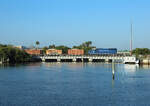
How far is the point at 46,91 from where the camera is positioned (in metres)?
43.8

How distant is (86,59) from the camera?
632 ft

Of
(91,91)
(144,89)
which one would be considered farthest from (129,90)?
(91,91)

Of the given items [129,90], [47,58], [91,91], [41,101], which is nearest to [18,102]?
[41,101]

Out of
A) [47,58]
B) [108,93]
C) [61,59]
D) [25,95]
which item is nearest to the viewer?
[25,95]

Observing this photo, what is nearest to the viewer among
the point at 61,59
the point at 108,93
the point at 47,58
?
the point at 108,93

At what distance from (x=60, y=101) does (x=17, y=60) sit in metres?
111

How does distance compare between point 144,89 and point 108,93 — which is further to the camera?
point 144,89

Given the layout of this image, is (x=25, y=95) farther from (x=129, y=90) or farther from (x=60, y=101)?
(x=129, y=90)

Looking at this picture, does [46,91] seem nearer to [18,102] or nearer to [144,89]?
[18,102]

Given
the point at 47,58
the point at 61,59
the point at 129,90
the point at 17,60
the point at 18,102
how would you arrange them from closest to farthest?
1. the point at 18,102
2. the point at 129,90
3. the point at 17,60
4. the point at 47,58
5. the point at 61,59

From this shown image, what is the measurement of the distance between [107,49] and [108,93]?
155156 mm

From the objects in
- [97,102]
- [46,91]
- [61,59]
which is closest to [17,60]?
[61,59]

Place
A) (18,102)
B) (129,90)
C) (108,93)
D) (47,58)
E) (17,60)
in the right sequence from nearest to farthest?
1. (18,102)
2. (108,93)
3. (129,90)
4. (17,60)
5. (47,58)

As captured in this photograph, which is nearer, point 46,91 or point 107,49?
point 46,91
